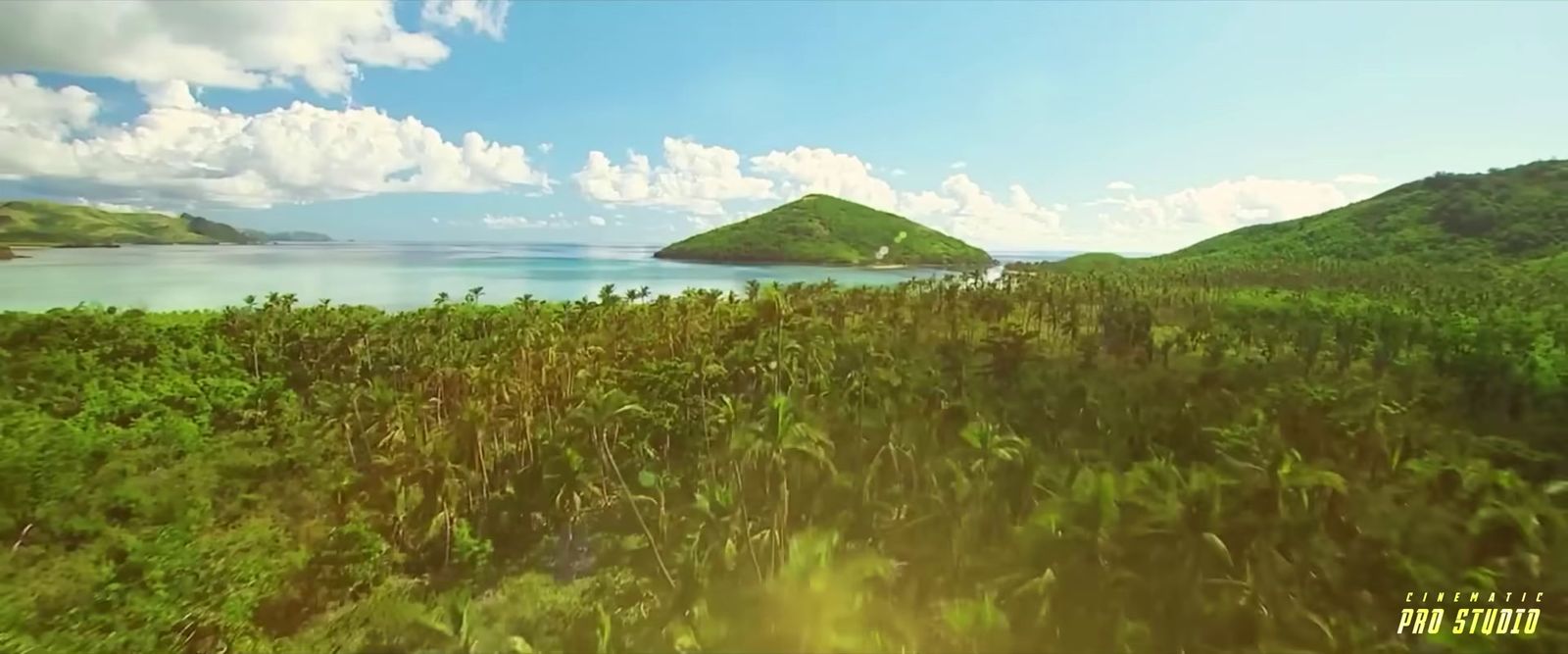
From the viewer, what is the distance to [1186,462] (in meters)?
7.36

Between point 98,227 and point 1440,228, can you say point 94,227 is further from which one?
point 1440,228

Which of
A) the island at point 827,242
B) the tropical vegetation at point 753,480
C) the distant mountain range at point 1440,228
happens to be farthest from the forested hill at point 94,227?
the distant mountain range at point 1440,228

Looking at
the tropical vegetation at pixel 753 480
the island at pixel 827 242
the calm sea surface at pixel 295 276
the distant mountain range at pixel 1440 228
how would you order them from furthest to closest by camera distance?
the island at pixel 827 242 < the distant mountain range at pixel 1440 228 < the calm sea surface at pixel 295 276 < the tropical vegetation at pixel 753 480

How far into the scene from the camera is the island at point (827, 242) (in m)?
38.2

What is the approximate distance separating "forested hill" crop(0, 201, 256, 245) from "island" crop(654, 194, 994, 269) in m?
18.6

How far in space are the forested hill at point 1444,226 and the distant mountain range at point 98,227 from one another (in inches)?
1542

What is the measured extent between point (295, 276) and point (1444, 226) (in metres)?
43.8

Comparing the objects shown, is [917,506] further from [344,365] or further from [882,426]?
[344,365]

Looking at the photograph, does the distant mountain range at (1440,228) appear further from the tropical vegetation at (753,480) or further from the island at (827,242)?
the tropical vegetation at (753,480)

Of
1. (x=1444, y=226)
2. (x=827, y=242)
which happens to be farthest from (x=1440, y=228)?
(x=827, y=242)

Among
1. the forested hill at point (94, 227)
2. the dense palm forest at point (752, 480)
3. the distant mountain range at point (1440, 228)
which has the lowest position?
the dense palm forest at point (752, 480)

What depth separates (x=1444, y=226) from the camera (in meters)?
32.4

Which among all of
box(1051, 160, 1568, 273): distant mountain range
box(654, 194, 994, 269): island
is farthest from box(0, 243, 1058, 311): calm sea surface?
box(1051, 160, 1568, 273): distant mountain range

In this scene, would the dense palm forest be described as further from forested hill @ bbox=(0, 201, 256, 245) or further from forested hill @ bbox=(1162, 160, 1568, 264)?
forested hill @ bbox=(1162, 160, 1568, 264)
